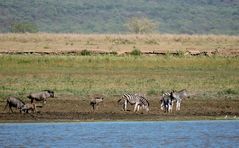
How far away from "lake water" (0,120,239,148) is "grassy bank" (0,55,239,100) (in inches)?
206

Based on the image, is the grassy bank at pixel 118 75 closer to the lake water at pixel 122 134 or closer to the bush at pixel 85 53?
the bush at pixel 85 53

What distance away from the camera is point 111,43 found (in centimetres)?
5359

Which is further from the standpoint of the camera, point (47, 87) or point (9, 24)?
point (9, 24)

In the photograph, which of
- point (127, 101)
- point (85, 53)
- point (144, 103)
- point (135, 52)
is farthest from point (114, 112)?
point (135, 52)

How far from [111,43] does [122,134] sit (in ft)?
98.5

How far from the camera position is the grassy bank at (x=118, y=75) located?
32062mm

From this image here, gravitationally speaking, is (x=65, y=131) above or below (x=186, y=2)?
below

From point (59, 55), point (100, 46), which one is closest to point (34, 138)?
point (59, 55)

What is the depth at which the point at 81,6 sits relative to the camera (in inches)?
4446

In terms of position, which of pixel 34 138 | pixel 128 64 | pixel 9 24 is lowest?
pixel 34 138

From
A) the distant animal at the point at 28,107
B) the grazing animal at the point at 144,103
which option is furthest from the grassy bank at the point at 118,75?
the grazing animal at the point at 144,103

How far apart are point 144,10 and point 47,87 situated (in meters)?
83.0

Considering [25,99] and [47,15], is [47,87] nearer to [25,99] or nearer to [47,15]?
[25,99]

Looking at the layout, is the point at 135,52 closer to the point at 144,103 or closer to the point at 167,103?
the point at 167,103
